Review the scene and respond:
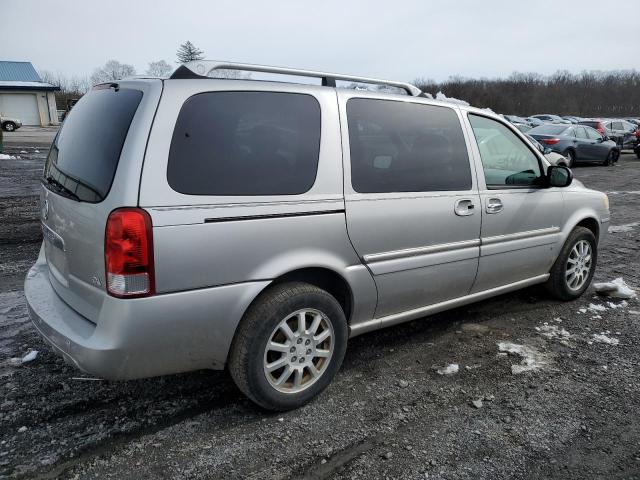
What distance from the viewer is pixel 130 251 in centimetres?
230

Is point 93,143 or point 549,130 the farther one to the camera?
point 549,130

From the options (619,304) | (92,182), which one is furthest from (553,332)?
(92,182)

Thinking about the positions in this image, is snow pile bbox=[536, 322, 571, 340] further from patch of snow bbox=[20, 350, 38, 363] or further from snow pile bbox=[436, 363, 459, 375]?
patch of snow bbox=[20, 350, 38, 363]

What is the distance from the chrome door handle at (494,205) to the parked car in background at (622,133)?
24.8m

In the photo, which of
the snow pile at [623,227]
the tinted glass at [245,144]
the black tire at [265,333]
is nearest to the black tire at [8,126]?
the snow pile at [623,227]

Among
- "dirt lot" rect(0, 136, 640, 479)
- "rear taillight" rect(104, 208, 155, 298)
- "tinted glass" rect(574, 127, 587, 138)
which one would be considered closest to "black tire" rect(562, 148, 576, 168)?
"tinted glass" rect(574, 127, 587, 138)

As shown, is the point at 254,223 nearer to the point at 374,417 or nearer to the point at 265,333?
the point at 265,333

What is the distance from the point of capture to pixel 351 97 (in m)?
3.14

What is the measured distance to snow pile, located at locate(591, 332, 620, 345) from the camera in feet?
13.0

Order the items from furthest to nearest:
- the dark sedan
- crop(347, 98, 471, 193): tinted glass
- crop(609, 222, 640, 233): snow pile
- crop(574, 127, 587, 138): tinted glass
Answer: crop(574, 127, 587, 138): tinted glass, the dark sedan, crop(609, 222, 640, 233): snow pile, crop(347, 98, 471, 193): tinted glass

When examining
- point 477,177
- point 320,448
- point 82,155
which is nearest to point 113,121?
point 82,155

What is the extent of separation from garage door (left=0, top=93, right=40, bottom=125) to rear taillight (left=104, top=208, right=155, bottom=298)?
52.5 metres

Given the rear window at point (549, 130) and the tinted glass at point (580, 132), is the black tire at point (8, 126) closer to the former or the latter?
the rear window at point (549, 130)

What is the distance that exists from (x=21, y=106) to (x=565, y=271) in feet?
175
